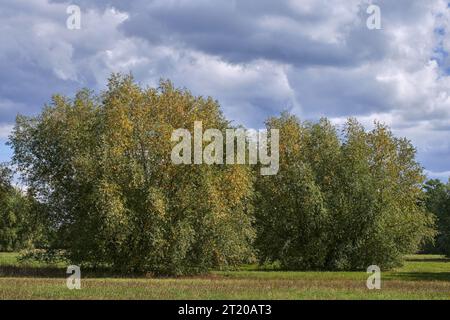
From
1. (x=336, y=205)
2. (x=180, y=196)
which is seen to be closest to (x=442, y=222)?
(x=336, y=205)

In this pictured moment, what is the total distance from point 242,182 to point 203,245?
5435 mm

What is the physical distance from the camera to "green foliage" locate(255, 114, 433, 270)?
5841 centimetres

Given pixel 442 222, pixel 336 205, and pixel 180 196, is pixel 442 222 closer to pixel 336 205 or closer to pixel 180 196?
pixel 336 205

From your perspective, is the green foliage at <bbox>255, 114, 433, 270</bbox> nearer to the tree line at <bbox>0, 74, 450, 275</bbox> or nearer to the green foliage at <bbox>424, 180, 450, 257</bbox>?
the tree line at <bbox>0, 74, 450, 275</bbox>

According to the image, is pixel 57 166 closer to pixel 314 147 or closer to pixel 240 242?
pixel 240 242

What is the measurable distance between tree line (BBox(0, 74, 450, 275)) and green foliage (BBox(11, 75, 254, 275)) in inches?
3.5

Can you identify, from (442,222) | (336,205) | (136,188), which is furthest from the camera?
(442,222)

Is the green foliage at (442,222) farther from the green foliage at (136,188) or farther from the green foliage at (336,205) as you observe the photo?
the green foliage at (136,188)

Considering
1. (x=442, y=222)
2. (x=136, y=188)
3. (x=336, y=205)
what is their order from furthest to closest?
(x=442, y=222)
(x=336, y=205)
(x=136, y=188)

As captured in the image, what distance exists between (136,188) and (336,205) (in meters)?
23.7

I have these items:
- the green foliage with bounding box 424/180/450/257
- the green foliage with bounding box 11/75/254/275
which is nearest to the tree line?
the green foliage with bounding box 11/75/254/275

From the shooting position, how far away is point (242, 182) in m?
45.6

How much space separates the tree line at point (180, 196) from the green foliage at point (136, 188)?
88 millimetres

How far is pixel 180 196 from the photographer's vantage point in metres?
43.7
